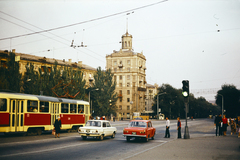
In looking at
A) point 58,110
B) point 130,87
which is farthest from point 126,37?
point 58,110

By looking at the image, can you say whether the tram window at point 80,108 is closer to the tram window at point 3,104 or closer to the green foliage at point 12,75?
Result: the tram window at point 3,104

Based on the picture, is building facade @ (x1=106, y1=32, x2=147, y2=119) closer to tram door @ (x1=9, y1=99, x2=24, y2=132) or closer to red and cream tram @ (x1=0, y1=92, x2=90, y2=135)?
red and cream tram @ (x1=0, y1=92, x2=90, y2=135)

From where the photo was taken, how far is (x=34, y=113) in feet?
77.0

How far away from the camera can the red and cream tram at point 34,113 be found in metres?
20.6

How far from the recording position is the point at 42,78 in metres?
56.0

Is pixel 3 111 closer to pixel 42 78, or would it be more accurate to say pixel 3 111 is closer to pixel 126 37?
pixel 42 78

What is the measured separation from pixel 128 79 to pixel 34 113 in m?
85.3

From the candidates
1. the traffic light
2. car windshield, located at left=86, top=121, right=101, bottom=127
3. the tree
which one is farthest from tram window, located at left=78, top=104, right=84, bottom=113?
Result: the tree

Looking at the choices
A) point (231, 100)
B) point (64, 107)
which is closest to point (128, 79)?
point (231, 100)

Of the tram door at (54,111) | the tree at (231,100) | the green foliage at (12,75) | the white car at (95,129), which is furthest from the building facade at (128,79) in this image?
the white car at (95,129)

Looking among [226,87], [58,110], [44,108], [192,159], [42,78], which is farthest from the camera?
[226,87]

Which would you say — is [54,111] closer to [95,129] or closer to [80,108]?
[80,108]

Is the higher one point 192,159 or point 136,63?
point 136,63

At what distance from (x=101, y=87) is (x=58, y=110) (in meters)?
49.3
